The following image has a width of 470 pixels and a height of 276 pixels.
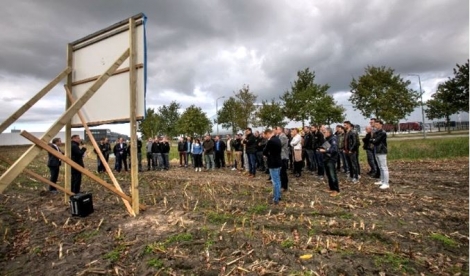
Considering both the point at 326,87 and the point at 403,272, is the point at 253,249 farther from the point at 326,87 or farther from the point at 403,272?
the point at 326,87

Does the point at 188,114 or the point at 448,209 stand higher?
the point at 188,114

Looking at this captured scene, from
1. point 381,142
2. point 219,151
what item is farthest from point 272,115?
point 381,142

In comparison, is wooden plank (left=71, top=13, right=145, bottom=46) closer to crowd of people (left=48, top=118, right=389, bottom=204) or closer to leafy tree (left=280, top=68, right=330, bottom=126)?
crowd of people (left=48, top=118, right=389, bottom=204)

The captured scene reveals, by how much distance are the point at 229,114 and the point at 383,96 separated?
67.8ft

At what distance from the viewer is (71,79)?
27.7ft

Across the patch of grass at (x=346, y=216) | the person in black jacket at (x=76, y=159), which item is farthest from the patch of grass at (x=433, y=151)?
the person in black jacket at (x=76, y=159)

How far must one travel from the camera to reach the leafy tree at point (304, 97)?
2830 cm

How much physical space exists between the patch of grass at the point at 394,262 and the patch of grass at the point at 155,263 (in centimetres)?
328

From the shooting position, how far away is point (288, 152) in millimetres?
12047

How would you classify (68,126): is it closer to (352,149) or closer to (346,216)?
(346,216)

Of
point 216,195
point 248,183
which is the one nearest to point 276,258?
point 216,195

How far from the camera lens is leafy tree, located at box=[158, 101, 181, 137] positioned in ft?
177

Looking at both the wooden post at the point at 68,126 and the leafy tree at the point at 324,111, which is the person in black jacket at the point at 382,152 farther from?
the leafy tree at the point at 324,111

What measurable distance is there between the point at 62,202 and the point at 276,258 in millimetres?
7321
